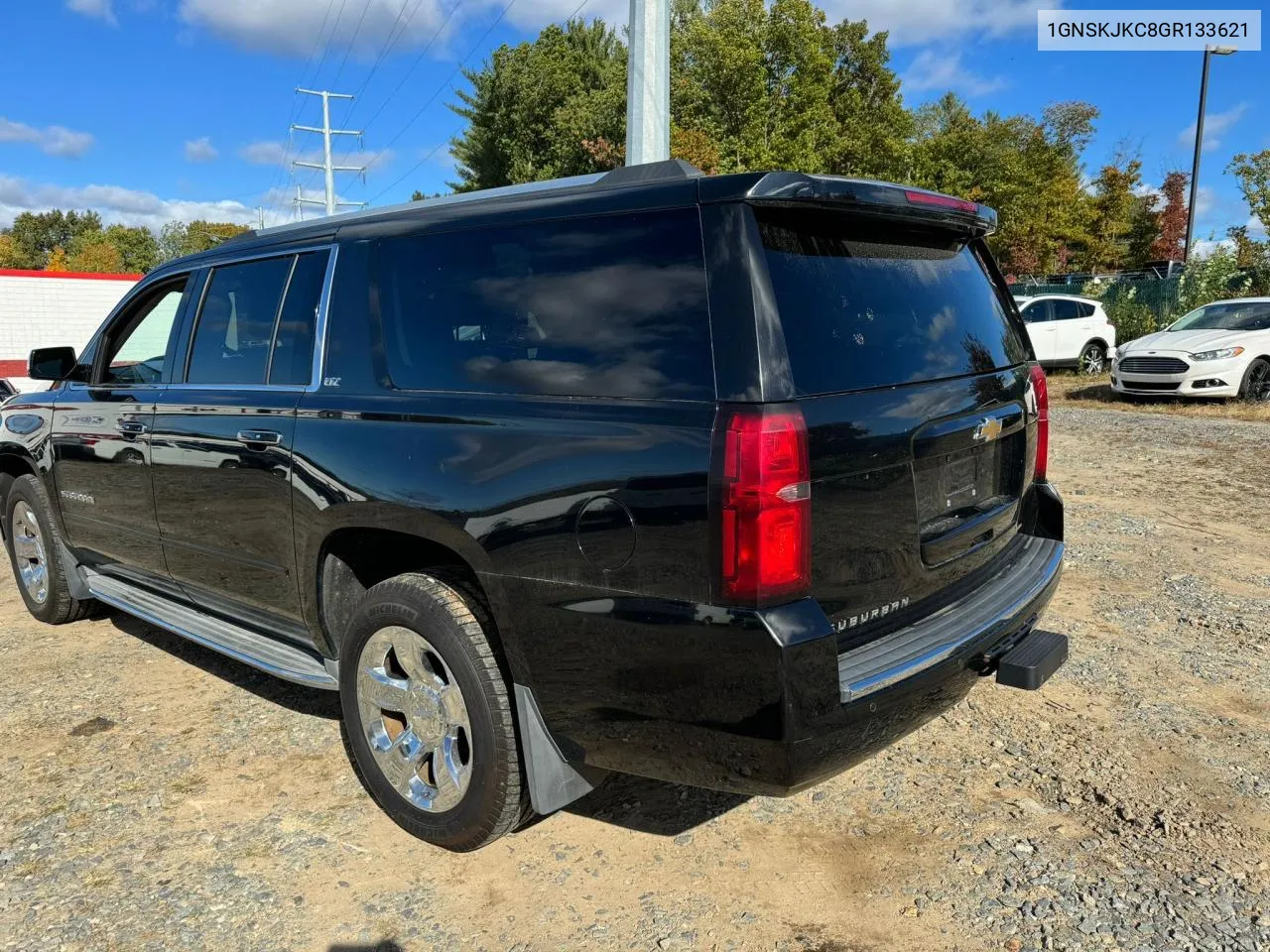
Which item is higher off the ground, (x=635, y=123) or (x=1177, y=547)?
(x=635, y=123)

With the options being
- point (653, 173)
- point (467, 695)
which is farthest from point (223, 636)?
point (653, 173)

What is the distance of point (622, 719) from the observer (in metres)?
2.42

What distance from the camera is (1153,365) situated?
45.8 feet

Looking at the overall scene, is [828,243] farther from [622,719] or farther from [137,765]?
[137,765]

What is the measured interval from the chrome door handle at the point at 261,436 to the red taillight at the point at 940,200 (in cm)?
225

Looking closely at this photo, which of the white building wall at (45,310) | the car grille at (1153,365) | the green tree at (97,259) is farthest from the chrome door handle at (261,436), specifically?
the green tree at (97,259)

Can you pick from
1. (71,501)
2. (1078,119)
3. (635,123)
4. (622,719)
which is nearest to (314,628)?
(622,719)

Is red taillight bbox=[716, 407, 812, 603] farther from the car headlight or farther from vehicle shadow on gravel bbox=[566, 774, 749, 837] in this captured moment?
the car headlight

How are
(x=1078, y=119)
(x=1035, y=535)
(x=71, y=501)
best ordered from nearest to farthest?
1. (x=1035, y=535)
2. (x=71, y=501)
3. (x=1078, y=119)

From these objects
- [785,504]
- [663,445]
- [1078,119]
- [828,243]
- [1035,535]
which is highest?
[1078,119]

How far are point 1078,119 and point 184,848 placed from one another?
174 ft

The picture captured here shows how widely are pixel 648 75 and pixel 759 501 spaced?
809 centimetres

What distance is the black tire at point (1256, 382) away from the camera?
13562 millimetres

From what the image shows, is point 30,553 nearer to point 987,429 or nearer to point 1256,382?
point 987,429
